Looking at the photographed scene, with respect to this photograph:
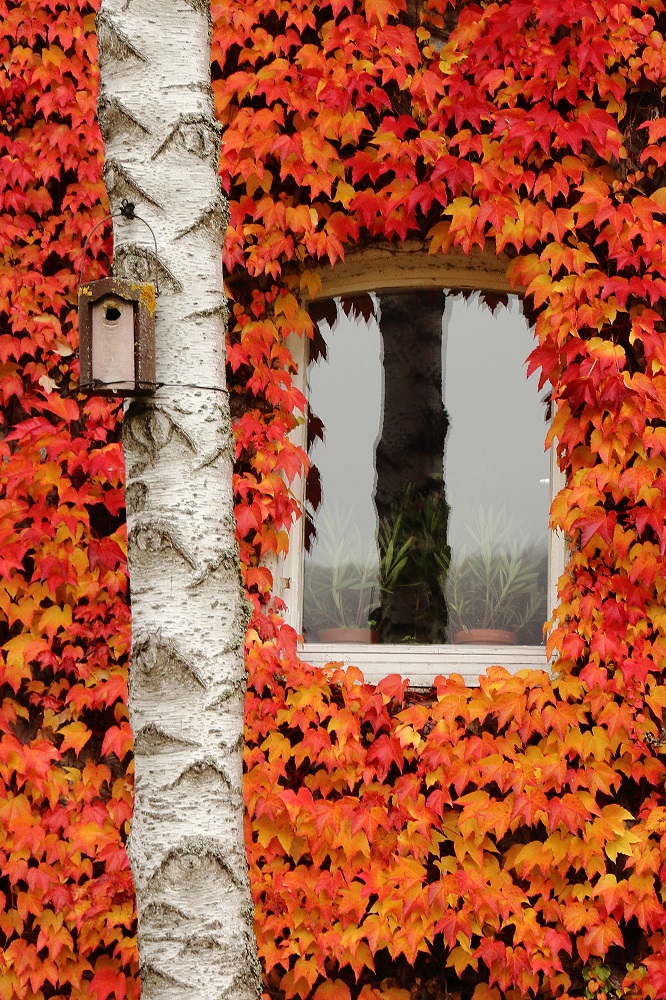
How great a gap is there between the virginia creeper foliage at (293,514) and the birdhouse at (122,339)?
1524mm

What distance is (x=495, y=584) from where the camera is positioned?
4.52 meters

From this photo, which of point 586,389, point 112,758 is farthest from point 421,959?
point 586,389

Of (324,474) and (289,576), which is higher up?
(324,474)

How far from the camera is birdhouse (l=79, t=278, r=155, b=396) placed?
252cm

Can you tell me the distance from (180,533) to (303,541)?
2.11m

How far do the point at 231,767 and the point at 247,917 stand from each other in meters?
0.36

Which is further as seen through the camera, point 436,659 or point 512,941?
point 436,659

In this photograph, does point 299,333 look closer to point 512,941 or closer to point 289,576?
point 289,576

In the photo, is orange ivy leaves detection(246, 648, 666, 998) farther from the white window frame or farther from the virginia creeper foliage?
the white window frame

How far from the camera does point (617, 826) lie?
3.89 metres

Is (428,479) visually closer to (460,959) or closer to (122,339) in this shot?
(460,959)

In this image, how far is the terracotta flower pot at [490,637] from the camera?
4438 millimetres

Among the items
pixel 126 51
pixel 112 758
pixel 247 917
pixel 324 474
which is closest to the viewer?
pixel 247 917

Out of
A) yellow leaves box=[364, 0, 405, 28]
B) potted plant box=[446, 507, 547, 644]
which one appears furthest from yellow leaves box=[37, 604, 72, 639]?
yellow leaves box=[364, 0, 405, 28]
